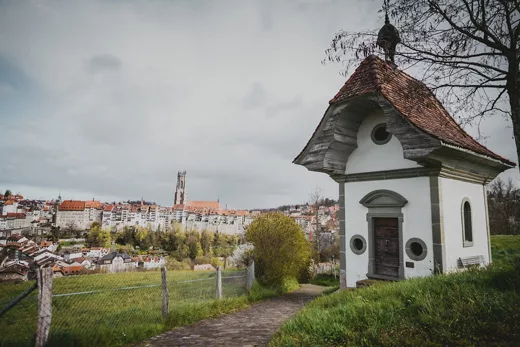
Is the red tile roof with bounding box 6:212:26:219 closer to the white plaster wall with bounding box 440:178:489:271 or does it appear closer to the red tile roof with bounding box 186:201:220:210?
the red tile roof with bounding box 186:201:220:210

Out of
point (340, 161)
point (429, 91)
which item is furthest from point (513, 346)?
point (340, 161)

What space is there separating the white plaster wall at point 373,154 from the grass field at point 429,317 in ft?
12.0

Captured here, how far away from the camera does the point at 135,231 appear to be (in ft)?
362

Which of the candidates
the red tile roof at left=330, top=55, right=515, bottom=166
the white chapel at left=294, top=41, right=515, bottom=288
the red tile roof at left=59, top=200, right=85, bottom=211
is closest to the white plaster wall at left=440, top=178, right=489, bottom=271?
the white chapel at left=294, top=41, right=515, bottom=288

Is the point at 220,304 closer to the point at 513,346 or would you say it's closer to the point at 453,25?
the point at 513,346

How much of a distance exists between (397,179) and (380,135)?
145 cm

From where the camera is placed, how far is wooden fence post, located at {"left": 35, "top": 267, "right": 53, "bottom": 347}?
4.95 m

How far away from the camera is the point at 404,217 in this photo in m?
7.85

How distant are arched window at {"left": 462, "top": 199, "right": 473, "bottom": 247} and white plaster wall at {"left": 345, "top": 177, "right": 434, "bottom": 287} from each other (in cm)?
169

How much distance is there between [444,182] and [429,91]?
3.60 meters

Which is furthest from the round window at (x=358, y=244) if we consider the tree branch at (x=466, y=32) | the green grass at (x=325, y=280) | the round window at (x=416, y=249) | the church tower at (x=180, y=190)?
the church tower at (x=180, y=190)

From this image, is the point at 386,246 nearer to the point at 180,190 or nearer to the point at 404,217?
the point at 404,217

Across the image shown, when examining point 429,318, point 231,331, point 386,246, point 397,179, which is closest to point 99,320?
point 231,331

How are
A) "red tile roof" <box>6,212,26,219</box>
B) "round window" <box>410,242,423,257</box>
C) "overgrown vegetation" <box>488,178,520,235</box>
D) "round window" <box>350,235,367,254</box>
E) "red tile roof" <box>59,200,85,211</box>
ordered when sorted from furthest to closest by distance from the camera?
1. "red tile roof" <box>59,200,85,211</box>
2. "red tile roof" <box>6,212,26,219</box>
3. "overgrown vegetation" <box>488,178,520,235</box>
4. "round window" <box>350,235,367,254</box>
5. "round window" <box>410,242,423,257</box>
